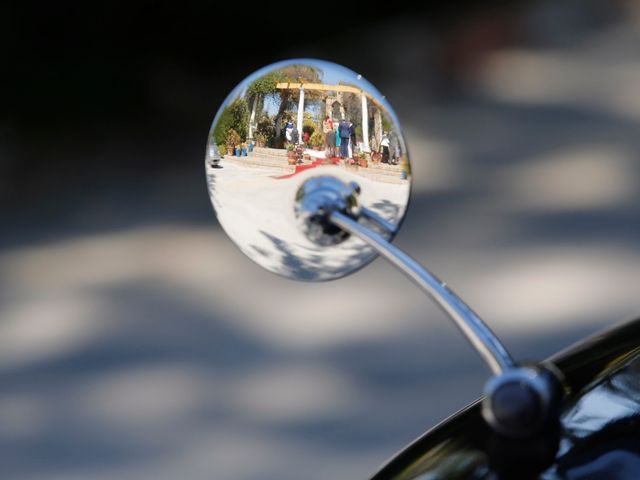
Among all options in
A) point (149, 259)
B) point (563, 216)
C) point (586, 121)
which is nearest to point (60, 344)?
point (149, 259)

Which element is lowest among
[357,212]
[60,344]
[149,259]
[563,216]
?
[357,212]

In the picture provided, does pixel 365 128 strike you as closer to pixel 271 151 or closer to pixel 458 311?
pixel 271 151

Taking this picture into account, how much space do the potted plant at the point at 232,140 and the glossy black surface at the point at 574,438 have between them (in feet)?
1.63

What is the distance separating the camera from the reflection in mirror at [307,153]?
143 centimetres

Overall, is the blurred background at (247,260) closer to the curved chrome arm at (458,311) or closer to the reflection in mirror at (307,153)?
the reflection in mirror at (307,153)

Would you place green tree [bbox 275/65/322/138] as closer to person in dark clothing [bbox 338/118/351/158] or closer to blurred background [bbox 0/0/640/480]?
person in dark clothing [bbox 338/118/351/158]

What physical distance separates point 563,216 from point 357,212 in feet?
13.0

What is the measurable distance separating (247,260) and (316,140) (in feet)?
12.5

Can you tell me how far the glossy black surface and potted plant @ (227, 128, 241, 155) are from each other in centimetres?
50

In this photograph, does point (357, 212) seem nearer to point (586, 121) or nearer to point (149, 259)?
point (149, 259)

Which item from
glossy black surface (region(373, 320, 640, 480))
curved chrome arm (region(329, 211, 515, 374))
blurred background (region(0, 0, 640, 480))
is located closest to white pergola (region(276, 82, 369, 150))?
curved chrome arm (region(329, 211, 515, 374))

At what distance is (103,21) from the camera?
7910 mm

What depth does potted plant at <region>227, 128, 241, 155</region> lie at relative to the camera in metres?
1.47

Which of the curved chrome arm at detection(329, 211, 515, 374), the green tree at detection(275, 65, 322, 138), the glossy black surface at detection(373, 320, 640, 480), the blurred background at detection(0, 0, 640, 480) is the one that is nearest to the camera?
the curved chrome arm at detection(329, 211, 515, 374)
